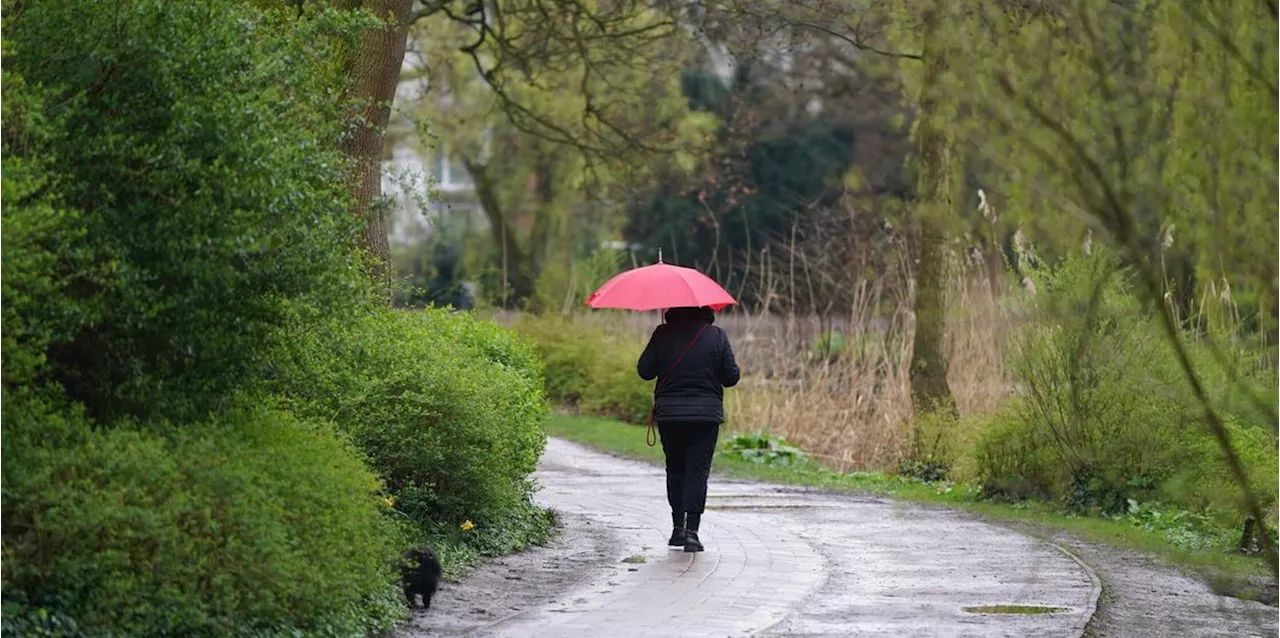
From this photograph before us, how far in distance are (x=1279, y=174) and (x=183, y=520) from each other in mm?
4790

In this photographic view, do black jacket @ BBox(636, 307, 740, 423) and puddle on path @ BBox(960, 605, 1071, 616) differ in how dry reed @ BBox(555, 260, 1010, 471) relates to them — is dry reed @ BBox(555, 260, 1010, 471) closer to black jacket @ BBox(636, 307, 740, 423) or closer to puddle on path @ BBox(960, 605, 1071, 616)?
black jacket @ BBox(636, 307, 740, 423)

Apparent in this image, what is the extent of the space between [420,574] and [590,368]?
2000 cm

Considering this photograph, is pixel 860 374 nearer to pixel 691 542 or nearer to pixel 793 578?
pixel 691 542

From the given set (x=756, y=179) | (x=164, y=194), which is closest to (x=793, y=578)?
(x=164, y=194)

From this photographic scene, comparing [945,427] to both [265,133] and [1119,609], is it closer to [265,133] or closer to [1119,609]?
[1119,609]

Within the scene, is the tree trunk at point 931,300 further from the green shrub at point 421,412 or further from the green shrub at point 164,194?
the green shrub at point 164,194

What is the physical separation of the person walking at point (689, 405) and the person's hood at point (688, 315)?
0.34ft

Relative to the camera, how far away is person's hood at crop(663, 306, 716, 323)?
1273 centimetres

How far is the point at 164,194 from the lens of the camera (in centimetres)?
822

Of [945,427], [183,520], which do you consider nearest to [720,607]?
[183,520]

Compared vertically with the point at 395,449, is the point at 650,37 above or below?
above

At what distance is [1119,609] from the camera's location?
32.6ft

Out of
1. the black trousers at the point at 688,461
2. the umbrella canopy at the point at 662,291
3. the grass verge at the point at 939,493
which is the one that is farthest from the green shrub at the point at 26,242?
the black trousers at the point at 688,461

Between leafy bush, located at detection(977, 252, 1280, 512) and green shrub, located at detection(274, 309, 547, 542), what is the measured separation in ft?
13.9
